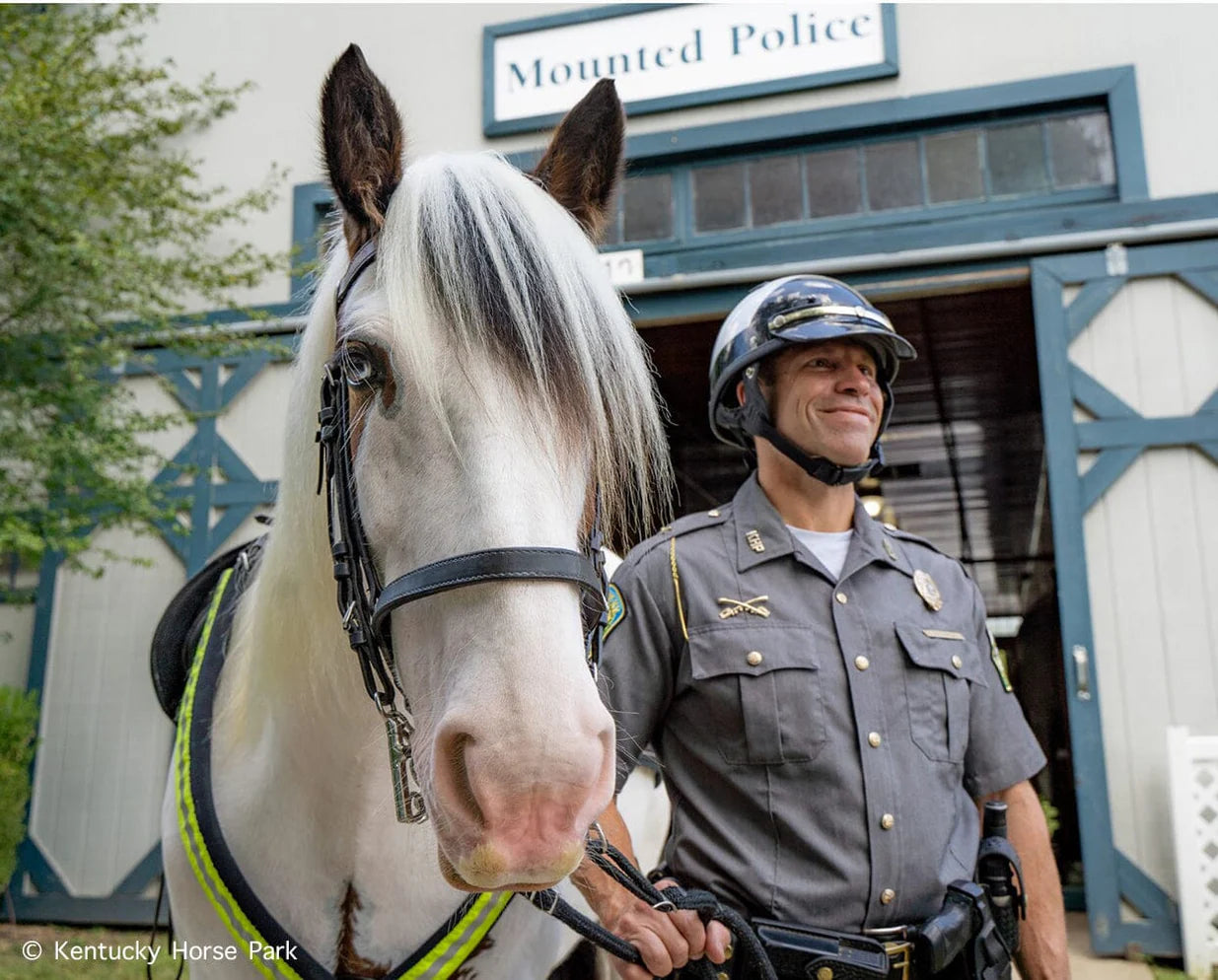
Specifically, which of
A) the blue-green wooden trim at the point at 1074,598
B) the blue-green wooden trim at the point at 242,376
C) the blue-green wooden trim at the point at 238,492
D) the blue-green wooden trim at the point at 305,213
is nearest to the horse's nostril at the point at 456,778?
the blue-green wooden trim at the point at 1074,598

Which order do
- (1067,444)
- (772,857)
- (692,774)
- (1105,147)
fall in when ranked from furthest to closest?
(1105,147)
(1067,444)
(692,774)
(772,857)

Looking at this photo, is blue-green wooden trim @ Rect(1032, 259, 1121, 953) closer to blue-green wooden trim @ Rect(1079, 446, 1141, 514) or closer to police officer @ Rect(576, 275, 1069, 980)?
blue-green wooden trim @ Rect(1079, 446, 1141, 514)

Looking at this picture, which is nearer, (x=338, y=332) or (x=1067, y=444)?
(x=338, y=332)

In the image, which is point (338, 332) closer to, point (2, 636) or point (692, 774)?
point (692, 774)

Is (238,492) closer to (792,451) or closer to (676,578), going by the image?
(676,578)

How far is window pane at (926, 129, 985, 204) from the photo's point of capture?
569 cm

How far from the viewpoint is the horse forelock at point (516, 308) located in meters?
1.23

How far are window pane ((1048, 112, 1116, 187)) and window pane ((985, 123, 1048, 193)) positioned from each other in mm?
80

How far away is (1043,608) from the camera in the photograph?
11.5m

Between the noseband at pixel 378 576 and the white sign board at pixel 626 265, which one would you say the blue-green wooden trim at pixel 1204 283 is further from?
the noseband at pixel 378 576

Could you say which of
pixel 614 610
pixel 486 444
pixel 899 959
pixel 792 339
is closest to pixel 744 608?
pixel 614 610

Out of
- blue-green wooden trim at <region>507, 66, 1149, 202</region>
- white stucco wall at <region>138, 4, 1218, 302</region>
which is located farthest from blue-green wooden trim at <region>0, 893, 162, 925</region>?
blue-green wooden trim at <region>507, 66, 1149, 202</region>

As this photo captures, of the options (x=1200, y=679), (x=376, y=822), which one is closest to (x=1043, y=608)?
A: (x=1200, y=679)

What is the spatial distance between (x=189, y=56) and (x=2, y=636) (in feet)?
14.8
